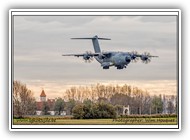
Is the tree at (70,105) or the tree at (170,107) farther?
the tree at (70,105)

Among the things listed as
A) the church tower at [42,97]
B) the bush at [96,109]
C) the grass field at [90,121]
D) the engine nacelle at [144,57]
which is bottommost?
the grass field at [90,121]

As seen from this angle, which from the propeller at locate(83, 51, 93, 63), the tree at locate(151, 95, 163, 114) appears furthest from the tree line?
the propeller at locate(83, 51, 93, 63)

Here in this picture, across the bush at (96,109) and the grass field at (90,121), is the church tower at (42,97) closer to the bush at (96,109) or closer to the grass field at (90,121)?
the grass field at (90,121)

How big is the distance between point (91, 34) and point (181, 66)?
2.87 ft

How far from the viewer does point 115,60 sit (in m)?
182

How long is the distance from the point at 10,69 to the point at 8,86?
0.51ft

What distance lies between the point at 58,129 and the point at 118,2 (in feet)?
4.22

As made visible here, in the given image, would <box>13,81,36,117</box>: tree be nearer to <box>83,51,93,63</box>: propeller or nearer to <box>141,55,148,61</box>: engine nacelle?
<box>83,51,93,63</box>: propeller

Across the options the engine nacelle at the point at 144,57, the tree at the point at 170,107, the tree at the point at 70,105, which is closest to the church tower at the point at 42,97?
the tree at the point at 70,105

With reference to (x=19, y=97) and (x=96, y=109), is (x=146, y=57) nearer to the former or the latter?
(x=96, y=109)

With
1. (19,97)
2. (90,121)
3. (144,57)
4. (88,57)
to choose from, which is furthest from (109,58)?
(19,97)

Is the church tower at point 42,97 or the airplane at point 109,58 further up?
the airplane at point 109,58

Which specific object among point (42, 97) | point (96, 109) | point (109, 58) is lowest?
point (96, 109)
